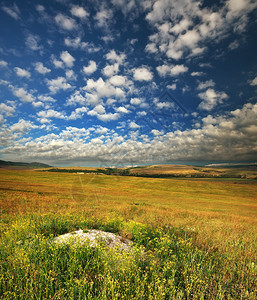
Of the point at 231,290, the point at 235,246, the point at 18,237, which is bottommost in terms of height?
the point at 235,246

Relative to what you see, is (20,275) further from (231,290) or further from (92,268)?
(231,290)

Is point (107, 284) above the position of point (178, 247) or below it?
above

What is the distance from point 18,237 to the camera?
591 centimetres

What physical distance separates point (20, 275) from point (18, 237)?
108 inches

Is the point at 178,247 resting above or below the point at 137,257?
below

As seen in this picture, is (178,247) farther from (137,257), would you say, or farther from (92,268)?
(92,268)

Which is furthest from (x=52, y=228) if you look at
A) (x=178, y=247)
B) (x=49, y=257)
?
(x=178, y=247)

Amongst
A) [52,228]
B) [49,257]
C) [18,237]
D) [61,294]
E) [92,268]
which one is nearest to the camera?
[61,294]

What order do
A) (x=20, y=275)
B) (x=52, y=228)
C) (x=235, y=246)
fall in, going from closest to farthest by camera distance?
(x=20, y=275) → (x=235, y=246) → (x=52, y=228)

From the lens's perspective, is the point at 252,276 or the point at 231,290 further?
the point at 252,276

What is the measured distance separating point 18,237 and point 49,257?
8.44 ft

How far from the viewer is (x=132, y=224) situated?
7.61 meters

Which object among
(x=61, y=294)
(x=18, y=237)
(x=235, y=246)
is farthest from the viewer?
(x=235, y=246)

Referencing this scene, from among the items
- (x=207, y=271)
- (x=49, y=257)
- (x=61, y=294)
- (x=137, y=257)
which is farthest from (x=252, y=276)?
(x=49, y=257)
